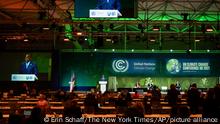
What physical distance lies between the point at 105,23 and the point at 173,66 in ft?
26.4

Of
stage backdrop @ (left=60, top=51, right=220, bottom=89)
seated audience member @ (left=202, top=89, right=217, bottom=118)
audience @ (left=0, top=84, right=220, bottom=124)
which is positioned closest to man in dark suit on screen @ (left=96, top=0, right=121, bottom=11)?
audience @ (left=0, top=84, right=220, bottom=124)

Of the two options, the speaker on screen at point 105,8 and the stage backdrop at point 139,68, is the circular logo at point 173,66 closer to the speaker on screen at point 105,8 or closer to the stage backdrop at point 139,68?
the stage backdrop at point 139,68

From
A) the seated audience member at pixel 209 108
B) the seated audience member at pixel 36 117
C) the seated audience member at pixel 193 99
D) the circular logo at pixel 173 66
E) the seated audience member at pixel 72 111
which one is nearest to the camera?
the seated audience member at pixel 36 117

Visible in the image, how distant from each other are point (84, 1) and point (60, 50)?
20084 millimetres

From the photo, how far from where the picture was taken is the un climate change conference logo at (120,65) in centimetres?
3058

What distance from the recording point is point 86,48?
31.9 meters

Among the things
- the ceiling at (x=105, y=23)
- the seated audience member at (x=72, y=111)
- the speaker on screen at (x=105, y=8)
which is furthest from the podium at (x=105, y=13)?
the ceiling at (x=105, y=23)

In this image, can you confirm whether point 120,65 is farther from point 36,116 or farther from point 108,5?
point 36,116

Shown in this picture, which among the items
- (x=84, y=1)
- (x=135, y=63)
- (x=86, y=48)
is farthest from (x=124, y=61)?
(x=84, y=1)

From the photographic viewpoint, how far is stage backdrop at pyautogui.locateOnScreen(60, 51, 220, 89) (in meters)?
30.4

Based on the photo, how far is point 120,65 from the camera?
30734mm

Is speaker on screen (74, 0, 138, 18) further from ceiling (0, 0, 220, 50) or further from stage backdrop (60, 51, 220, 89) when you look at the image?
stage backdrop (60, 51, 220, 89)

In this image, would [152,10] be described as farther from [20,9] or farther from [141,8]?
[20,9]

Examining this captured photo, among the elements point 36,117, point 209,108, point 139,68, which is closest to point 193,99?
point 209,108
